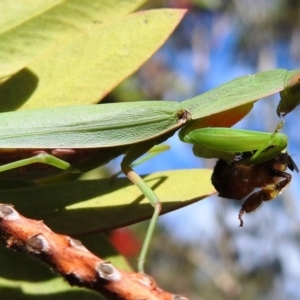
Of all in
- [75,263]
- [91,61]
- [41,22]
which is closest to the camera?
[75,263]

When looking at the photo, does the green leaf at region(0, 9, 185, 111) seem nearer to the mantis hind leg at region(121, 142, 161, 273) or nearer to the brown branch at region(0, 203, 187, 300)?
the mantis hind leg at region(121, 142, 161, 273)

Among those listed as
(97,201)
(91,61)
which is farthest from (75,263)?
(91,61)

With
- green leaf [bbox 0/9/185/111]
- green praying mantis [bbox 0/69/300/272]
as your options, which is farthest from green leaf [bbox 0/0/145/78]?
green praying mantis [bbox 0/69/300/272]

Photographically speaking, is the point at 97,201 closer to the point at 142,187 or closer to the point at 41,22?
the point at 142,187

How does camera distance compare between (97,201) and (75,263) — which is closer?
(75,263)

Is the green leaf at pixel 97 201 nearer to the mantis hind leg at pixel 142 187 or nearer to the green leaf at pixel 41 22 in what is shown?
the mantis hind leg at pixel 142 187
